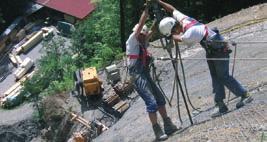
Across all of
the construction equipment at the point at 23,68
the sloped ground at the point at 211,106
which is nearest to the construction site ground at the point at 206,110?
the sloped ground at the point at 211,106

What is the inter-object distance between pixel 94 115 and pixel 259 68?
6738 mm

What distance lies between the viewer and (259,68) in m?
14.4

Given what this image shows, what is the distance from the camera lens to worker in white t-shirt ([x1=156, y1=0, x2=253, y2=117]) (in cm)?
1068

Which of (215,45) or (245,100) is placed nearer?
(215,45)

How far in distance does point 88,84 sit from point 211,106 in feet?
24.3

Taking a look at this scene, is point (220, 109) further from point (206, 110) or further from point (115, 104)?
point (115, 104)

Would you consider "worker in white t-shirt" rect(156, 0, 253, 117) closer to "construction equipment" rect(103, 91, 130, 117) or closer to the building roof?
"construction equipment" rect(103, 91, 130, 117)

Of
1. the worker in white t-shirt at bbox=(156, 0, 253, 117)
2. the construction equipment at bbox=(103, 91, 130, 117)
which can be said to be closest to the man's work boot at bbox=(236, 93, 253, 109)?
the worker in white t-shirt at bbox=(156, 0, 253, 117)

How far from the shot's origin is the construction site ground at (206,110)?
34.7 ft

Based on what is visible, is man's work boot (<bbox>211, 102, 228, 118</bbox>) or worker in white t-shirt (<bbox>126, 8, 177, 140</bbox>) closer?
worker in white t-shirt (<bbox>126, 8, 177, 140</bbox>)

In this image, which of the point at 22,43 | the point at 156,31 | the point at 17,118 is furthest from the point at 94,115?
the point at 22,43

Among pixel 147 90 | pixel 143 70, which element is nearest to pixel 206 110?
pixel 147 90

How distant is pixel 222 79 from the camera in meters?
11.2

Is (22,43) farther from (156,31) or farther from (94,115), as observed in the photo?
(156,31)
